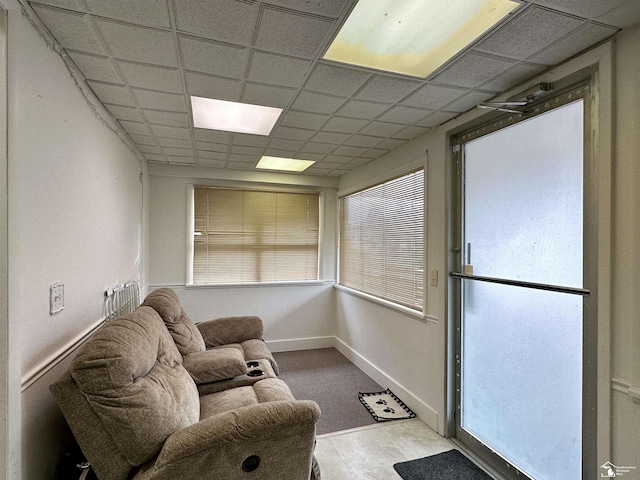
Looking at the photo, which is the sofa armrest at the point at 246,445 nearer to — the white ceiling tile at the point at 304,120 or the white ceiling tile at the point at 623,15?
the white ceiling tile at the point at 304,120

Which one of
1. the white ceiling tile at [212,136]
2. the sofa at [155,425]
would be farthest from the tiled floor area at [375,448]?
the white ceiling tile at [212,136]

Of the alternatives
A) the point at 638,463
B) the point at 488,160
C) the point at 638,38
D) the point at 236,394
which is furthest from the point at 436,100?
the point at 236,394

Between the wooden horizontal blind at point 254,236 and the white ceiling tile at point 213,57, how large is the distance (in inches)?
101

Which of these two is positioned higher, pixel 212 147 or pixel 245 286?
pixel 212 147

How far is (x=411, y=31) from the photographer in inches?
57.2

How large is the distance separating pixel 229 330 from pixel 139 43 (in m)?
2.41

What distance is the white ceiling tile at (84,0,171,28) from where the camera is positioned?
46.9 inches

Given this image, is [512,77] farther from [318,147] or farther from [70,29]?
[70,29]

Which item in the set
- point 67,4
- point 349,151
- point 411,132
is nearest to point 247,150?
point 349,151

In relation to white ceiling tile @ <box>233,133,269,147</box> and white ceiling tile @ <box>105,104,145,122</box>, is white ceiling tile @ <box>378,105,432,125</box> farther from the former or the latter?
white ceiling tile @ <box>105,104,145,122</box>

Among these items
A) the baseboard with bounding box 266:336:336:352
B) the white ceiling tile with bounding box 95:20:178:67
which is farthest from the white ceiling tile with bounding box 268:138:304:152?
the baseboard with bounding box 266:336:336:352

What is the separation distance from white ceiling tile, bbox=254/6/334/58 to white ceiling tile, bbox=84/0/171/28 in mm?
368

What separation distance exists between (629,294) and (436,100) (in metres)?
1.41

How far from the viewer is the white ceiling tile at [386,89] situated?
1779 mm
